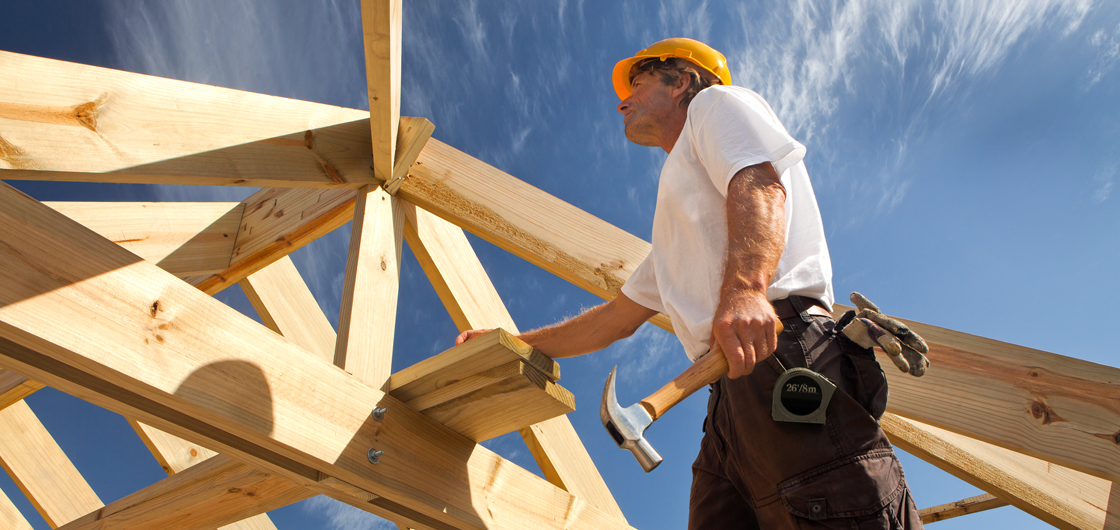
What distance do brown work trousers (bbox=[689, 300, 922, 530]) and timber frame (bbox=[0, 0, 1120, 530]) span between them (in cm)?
35

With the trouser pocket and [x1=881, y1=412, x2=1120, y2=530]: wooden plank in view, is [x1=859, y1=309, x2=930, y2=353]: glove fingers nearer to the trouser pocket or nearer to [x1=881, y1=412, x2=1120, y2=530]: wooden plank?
the trouser pocket

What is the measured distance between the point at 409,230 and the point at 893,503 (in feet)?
5.55

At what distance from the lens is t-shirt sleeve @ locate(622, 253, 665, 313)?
1464mm

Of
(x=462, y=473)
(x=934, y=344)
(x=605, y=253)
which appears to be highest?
(x=605, y=253)

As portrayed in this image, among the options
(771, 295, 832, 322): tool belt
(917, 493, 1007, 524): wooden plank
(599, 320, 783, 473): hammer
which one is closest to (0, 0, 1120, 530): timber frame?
(599, 320, 783, 473): hammer

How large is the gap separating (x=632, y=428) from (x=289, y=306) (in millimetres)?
2440

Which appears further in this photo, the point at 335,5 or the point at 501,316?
the point at 335,5

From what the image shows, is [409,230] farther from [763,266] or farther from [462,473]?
[763,266]

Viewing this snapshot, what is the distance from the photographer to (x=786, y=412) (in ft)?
3.29

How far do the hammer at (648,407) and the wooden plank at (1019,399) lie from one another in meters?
0.83

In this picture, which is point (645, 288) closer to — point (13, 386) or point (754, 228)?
point (754, 228)

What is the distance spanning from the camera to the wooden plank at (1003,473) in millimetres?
1744

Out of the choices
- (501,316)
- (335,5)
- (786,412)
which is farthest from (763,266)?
(335,5)

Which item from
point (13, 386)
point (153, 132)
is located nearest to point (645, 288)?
point (153, 132)
